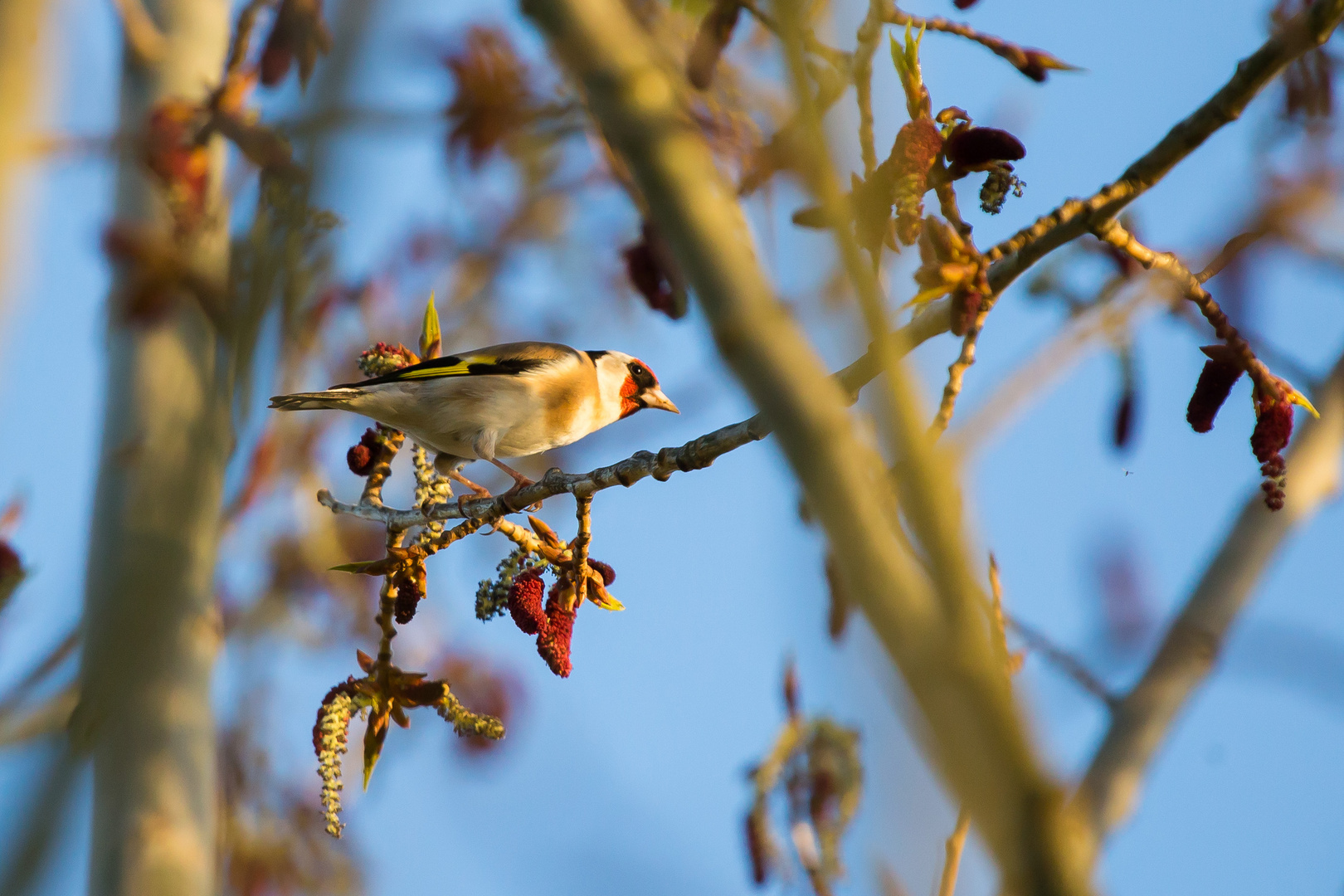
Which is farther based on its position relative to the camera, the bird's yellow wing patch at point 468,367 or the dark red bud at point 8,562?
the bird's yellow wing patch at point 468,367

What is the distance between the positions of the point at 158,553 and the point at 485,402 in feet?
11.4

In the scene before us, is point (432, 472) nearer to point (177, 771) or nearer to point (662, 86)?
point (177, 771)

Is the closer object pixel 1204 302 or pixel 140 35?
pixel 1204 302

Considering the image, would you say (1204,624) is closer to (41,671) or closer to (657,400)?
(657,400)

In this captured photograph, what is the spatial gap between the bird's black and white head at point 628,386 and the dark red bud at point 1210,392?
3737mm

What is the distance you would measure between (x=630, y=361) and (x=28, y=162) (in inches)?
168

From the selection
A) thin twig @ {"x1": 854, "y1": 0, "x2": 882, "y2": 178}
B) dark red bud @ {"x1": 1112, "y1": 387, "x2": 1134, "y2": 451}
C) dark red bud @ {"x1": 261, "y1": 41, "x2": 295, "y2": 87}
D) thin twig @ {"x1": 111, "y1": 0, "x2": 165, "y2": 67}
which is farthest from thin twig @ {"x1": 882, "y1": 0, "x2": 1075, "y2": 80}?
thin twig @ {"x1": 111, "y1": 0, "x2": 165, "y2": 67}

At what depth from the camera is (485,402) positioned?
4.91 metres

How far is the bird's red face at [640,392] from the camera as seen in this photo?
20.3ft

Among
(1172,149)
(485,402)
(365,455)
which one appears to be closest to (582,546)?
(365,455)

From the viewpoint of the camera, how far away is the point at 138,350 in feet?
13.3

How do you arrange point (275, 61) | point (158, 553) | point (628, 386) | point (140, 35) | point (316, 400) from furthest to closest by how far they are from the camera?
point (628, 386), point (140, 35), point (316, 400), point (275, 61), point (158, 553)

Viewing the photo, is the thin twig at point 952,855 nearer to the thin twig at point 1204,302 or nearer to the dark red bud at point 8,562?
the thin twig at point 1204,302

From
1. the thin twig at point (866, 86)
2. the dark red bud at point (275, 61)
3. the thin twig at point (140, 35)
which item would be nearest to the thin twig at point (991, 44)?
the thin twig at point (866, 86)
